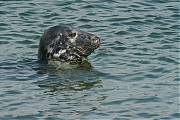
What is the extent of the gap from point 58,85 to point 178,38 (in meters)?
5.03

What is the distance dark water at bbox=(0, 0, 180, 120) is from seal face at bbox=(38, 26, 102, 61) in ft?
1.28

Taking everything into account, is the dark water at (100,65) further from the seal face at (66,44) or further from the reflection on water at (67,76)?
the seal face at (66,44)

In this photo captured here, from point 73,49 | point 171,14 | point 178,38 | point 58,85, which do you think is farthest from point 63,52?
point 171,14

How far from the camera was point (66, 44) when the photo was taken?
551 inches

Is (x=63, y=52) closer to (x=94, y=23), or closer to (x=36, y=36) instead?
(x=36, y=36)

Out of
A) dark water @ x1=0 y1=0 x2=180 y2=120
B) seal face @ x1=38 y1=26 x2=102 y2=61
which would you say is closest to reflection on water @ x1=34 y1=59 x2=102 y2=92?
dark water @ x1=0 y1=0 x2=180 y2=120

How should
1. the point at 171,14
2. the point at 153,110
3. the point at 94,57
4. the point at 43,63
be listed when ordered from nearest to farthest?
1. the point at 153,110
2. the point at 43,63
3. the point at 94,57
4. the point at 171,14

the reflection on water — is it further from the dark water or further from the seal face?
the seal face

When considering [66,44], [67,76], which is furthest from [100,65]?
[67,76]

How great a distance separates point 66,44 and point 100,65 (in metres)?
0.87

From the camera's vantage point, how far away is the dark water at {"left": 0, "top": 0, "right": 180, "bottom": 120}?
10.8 m

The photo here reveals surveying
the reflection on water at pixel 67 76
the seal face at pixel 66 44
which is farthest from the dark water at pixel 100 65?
the seal face at pixel 66 44

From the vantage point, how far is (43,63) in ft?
45.6

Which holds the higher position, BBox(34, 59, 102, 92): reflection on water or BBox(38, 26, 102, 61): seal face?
BBox(38, 26, 102, 61): seal face
